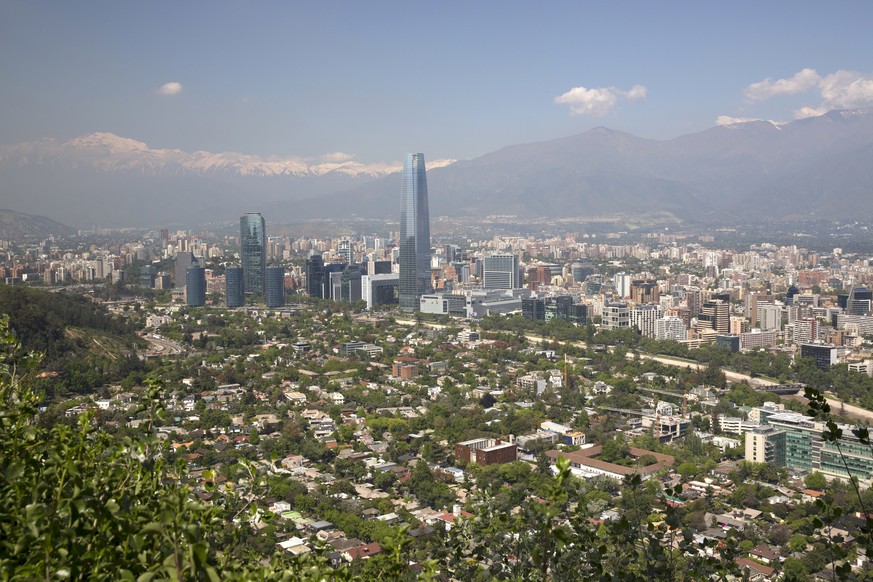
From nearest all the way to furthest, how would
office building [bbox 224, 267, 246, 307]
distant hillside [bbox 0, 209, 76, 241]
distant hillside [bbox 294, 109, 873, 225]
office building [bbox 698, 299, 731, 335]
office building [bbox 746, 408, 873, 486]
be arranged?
office building [bbox 746, 408, 873, 486] < office building [bbox 698, 299, 731, 335] < office building [bbox 224, 267, 246, 307] < distant hillside [bbox 0, 209, 76, 241] < distant hillside [bbox 294, 109, 873, 225]

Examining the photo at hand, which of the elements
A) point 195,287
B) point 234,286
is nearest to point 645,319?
point 234,286

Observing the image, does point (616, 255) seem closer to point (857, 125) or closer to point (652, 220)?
point (652, 220)

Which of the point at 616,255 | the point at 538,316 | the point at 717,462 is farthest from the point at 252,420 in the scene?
the point at 616,255

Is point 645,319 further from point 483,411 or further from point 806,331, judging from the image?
point 483,411

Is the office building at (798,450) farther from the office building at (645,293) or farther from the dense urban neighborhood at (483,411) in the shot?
the office building at (645,293)

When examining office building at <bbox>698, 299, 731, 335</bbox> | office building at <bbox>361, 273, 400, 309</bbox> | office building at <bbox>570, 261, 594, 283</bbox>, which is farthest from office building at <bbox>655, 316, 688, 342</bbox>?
office building at <bbox>570, 261, 594, 283</bbox>

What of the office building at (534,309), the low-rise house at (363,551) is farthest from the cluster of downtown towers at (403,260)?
the low-rise house at (363,551)

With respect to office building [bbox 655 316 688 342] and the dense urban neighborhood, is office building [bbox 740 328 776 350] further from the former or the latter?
office building [bbox 655 316 688 342]
